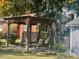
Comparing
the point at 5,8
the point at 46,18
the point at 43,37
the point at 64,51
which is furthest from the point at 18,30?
the point at 64,51

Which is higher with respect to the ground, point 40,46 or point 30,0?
point 30,0

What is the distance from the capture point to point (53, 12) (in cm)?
3266

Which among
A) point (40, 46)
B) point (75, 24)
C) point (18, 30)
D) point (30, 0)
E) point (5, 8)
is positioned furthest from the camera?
point (18, 30)

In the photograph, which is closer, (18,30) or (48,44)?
(48,44)

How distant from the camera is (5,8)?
1634 inches

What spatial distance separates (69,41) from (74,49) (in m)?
2.13

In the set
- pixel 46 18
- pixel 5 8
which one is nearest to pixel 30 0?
pixel 46 18

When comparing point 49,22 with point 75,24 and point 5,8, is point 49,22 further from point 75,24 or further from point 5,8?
point 5,8

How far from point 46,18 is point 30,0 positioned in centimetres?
229

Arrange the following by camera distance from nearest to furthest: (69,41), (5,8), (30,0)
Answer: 1. (69,41)
2. (30,0)
3. (5,8)

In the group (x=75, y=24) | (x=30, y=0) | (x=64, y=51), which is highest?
(x=30, y=0)

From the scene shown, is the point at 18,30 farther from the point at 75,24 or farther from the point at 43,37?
the point at 75,24

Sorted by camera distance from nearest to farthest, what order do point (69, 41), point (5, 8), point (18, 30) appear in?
point (69, 41) → point (5, 8) → point (18, 30)

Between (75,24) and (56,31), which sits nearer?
(75,24)
